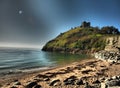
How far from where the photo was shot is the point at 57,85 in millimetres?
25688

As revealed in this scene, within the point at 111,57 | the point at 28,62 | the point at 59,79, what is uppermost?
the point at 111,57

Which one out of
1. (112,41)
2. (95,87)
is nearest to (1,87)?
(95,87)

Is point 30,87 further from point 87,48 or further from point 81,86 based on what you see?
point 87,48

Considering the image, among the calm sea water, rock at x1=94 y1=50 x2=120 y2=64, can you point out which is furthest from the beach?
rock at x1=94 y1=50 x2=120 y2=64

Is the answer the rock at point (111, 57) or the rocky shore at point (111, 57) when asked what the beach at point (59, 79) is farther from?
the rocky shore at point (111, 57)

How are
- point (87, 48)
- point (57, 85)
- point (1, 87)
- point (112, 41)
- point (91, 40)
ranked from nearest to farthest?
1. point (57, 85)
2. point (1, 87)
3. point (112, 41)
4. point (87, 48)
5. point (91, 40)

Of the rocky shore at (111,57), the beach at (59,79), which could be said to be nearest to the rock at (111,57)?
the rocky shore at (111,57)

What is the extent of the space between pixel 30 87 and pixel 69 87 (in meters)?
5.17

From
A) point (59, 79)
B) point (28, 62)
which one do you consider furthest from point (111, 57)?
point (59, 79)

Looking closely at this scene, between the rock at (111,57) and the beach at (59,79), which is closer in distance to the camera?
the beach at (59,79)

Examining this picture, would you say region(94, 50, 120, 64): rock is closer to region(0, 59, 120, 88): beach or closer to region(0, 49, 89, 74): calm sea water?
region(0, 49, 89, 74): calm sea water

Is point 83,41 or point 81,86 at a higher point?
point 83,41

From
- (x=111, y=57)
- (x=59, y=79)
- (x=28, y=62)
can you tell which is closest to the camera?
(x=59, y=79)

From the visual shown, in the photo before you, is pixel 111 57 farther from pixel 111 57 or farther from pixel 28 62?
pixel 28 62
